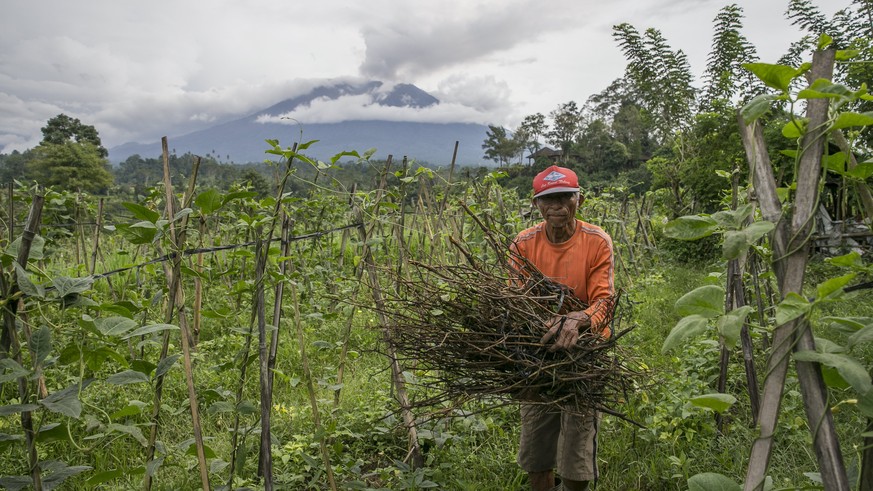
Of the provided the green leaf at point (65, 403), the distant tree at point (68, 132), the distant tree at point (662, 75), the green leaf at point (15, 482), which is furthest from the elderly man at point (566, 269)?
the distant tree at point (68, 132)

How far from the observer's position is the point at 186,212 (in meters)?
1.34

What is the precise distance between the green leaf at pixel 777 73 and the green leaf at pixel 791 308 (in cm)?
31

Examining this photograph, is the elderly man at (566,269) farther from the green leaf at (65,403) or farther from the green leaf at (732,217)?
the green leaf at (65,403)

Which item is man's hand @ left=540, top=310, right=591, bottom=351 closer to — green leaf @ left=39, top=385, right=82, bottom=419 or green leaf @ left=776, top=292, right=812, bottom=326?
green leaf @ left=776, top=292, right=812, bottom=326

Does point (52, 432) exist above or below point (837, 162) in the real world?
below

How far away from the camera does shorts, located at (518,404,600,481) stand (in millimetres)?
2297

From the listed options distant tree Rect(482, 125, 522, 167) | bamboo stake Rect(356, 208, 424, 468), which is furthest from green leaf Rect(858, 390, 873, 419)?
distant tree Rect(482, 125, 522, 167)

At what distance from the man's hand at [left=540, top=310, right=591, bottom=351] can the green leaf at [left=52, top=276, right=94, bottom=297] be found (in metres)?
1.27

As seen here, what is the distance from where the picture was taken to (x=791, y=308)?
0.70 metres

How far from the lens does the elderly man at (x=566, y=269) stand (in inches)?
87.6

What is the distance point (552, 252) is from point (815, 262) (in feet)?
21.8

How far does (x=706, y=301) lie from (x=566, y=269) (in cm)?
150

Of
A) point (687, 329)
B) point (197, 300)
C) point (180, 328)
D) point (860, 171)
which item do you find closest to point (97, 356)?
point (180, 328)

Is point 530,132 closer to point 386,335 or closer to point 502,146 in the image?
point 502,146
